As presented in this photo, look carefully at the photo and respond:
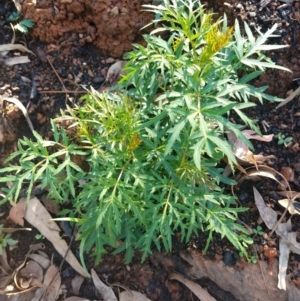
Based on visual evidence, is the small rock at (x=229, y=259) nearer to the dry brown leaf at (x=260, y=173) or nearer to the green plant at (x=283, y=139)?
the dry brown leaf at (x=260, y=173)

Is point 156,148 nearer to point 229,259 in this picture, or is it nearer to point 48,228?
point 229,259

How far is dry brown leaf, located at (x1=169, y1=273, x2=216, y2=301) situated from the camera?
111 inches

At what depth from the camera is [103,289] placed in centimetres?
289

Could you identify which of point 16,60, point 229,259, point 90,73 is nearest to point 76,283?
point 229,259

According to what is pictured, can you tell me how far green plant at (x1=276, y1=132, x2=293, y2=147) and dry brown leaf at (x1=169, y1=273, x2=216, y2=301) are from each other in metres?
1.00

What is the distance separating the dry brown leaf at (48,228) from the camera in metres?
2.93

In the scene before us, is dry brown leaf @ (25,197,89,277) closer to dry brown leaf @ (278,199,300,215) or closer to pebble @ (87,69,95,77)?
pebble @ (87,69,95,77)

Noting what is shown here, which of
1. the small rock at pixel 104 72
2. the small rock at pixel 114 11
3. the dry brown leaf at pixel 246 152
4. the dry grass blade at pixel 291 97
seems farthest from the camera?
the small rock at pixel 104 72

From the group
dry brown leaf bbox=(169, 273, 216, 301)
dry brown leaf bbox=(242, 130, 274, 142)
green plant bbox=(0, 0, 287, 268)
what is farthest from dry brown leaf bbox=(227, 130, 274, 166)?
dry brown leaf bbox=(169, 273, 216, 301)

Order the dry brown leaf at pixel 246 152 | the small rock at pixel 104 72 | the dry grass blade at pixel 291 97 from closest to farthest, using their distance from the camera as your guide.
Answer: the dry brown leaf at pixel 246 152 < the dry grass blade at pixel 291 97 < the small rock at pixel 104 72

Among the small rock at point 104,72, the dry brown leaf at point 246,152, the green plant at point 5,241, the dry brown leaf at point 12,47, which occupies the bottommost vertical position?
the green plant at point 5,241

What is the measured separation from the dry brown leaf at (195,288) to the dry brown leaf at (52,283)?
0.71 m

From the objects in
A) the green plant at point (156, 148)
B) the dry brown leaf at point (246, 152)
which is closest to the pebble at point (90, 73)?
the green plant at point (156, 148)

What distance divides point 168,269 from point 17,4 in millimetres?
2056
